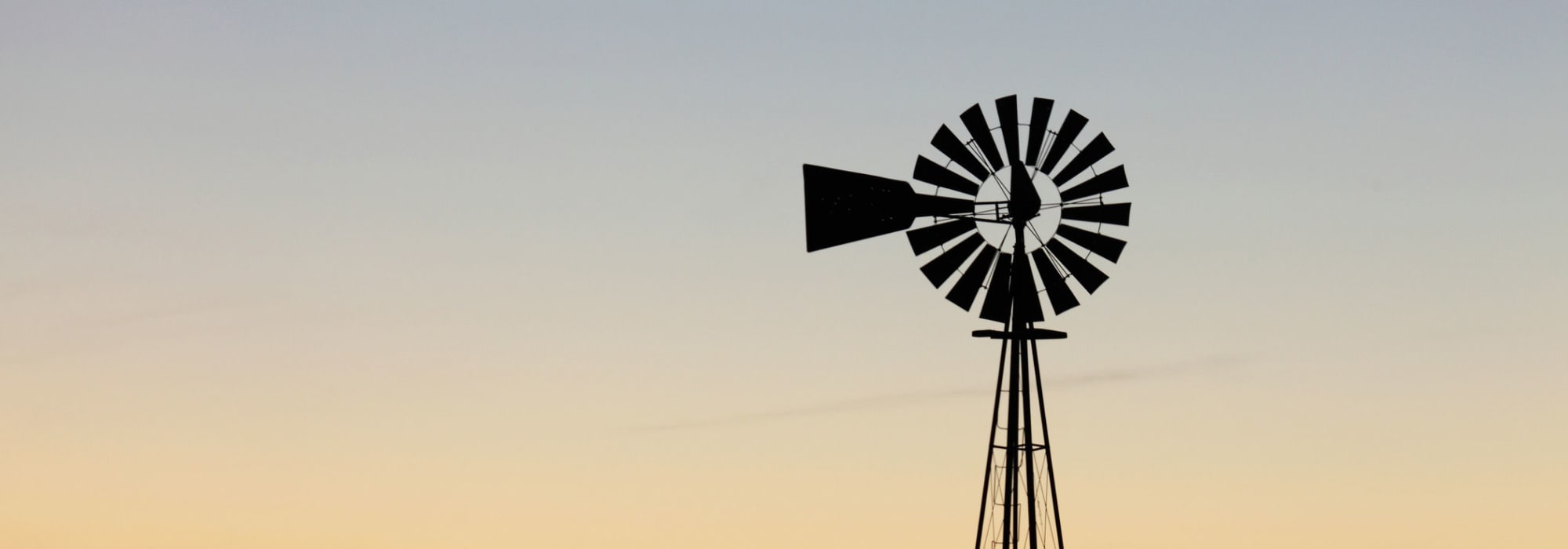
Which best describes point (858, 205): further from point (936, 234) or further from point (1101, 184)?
point (1101, 184)

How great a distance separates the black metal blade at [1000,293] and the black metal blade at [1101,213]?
4.64 feet

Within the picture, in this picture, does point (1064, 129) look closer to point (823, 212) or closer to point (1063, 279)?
point (1063, 279)

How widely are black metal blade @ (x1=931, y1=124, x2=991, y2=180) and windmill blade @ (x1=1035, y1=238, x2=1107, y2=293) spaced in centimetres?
182

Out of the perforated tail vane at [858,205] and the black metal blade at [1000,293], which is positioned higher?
the perforated tail vane at [858,205]

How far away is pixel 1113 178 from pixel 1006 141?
209cm

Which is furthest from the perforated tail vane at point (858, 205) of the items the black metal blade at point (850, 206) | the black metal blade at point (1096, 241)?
the black metal blade at point (1096, 241)

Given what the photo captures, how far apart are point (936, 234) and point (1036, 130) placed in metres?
2.53

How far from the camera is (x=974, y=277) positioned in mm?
27953

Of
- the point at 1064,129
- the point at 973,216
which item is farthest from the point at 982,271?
the point at 1064,129

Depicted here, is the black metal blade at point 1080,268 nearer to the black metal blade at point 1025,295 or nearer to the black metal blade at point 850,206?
the black metal blade at point 1025,295

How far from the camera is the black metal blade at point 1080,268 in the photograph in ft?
91.2

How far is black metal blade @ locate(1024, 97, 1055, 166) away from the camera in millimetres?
27828

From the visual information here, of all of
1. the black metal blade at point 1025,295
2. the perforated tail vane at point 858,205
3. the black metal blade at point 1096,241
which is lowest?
the black metal blade at point 1025,295

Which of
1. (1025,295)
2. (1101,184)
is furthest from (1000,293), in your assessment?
(1101,184)
